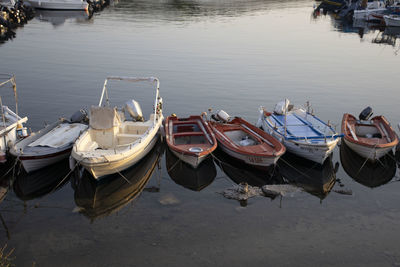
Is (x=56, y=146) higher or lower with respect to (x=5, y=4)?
lower

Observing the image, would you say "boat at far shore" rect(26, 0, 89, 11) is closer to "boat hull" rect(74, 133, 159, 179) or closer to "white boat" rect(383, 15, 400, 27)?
"white boat" rect(383, 15, 400, 27)

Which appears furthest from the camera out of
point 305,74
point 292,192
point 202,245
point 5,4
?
point 5,4

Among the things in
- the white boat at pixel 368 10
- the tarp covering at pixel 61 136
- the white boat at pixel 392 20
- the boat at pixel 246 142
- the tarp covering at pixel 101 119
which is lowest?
the boat at pixel 246 142

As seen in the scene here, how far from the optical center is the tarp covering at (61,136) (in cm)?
1830

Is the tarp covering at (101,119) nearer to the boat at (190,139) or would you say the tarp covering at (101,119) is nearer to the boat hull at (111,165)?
the boat hull at (111,165)

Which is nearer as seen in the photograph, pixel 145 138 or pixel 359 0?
pixel 145 138

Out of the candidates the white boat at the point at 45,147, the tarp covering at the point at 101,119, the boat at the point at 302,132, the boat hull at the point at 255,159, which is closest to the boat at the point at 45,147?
the white boat at the point at 45,147

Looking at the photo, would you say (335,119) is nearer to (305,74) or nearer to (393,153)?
(393,153)

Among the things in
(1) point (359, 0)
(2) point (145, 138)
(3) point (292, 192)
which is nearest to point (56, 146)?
(2) point (145, 138)

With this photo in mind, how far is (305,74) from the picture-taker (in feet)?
125

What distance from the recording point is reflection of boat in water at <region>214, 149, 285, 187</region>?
1791 centimetres

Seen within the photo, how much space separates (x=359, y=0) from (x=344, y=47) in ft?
141

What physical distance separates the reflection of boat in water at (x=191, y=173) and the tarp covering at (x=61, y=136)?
5.06m

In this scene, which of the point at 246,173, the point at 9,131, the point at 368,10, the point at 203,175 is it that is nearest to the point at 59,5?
the point at 368,10
